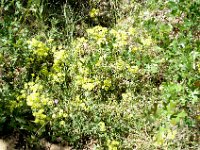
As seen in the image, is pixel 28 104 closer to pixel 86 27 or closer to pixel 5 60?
pixel 5 60

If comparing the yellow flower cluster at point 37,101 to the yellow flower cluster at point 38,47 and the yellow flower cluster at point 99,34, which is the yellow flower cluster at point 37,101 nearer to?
the yellow flower cluster at point 38,47

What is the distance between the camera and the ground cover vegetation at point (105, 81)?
11.8 ft

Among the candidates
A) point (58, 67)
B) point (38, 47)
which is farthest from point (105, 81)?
point (38, 47)

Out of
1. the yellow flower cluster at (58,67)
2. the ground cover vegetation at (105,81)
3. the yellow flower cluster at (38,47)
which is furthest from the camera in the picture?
the yellow flower cluster at (38,47)

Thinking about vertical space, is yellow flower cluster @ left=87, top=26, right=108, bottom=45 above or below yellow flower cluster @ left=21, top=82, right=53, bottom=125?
above

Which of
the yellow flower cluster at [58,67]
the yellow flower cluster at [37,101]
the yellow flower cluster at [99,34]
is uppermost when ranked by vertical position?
the yellow flower cluster at [99,34]

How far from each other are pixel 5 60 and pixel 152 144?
70.7 inches

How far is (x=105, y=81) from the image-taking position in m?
3.88

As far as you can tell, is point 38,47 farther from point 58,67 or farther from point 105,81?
point 105,81

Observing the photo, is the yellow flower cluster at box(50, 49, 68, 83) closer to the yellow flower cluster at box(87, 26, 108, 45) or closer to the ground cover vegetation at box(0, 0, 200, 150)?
the ground cover vegetation at box(0, 0, 200, 150)

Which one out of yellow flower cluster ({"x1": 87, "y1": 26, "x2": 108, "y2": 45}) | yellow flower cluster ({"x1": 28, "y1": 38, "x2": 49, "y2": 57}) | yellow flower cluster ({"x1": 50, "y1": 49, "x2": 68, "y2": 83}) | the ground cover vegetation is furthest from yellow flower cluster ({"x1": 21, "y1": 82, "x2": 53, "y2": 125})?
yellow flower cluster ({"x1": 87, "y1": 26, "x2": 108, "y2": 45})

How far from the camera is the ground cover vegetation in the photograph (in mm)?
3590

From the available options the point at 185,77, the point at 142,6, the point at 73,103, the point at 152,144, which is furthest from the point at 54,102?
the point at 142,6

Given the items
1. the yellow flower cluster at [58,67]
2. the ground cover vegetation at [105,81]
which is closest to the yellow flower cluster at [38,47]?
the ground cover vegetation at [105,81]
